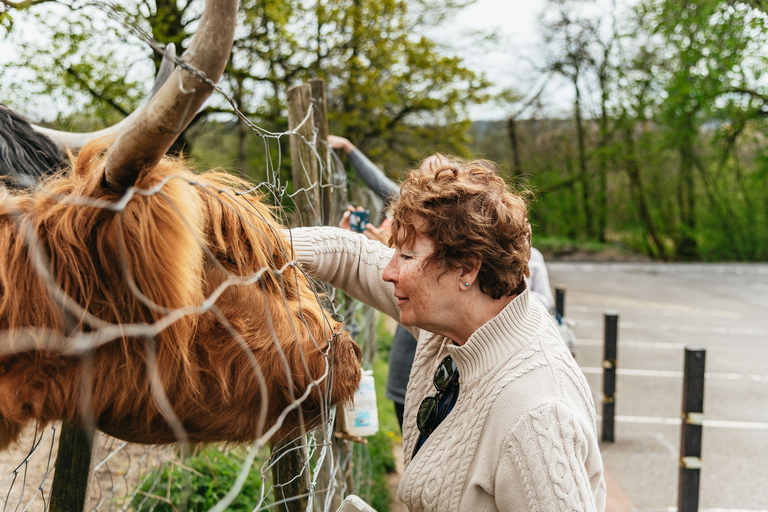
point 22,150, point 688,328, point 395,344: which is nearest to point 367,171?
point 395,344

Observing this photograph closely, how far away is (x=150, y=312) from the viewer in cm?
138

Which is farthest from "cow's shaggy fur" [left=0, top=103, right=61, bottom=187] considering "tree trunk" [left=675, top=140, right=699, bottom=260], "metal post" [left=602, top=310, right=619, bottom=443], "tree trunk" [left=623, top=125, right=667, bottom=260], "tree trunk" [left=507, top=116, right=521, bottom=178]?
"tree trunk" [left=675, top=140, right=699, bottom=260]

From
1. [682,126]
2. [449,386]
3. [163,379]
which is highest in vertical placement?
[682,126]

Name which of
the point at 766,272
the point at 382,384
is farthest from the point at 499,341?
the point at 766,272

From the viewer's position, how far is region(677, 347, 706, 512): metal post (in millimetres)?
3850

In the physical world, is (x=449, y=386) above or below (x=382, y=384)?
above

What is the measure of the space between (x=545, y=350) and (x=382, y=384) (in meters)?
5.51

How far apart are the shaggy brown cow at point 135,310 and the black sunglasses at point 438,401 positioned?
1.22 feet

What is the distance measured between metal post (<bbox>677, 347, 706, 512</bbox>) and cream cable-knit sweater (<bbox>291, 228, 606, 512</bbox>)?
2544mm

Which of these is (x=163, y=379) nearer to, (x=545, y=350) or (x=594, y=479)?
(x=545, y=350)

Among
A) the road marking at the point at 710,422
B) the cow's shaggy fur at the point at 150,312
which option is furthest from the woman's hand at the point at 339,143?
the road marking at the point at 710,422

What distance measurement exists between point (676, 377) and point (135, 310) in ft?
25.2

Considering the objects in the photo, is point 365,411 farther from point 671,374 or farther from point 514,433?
point 671,374

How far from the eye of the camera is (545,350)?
1622 mm
